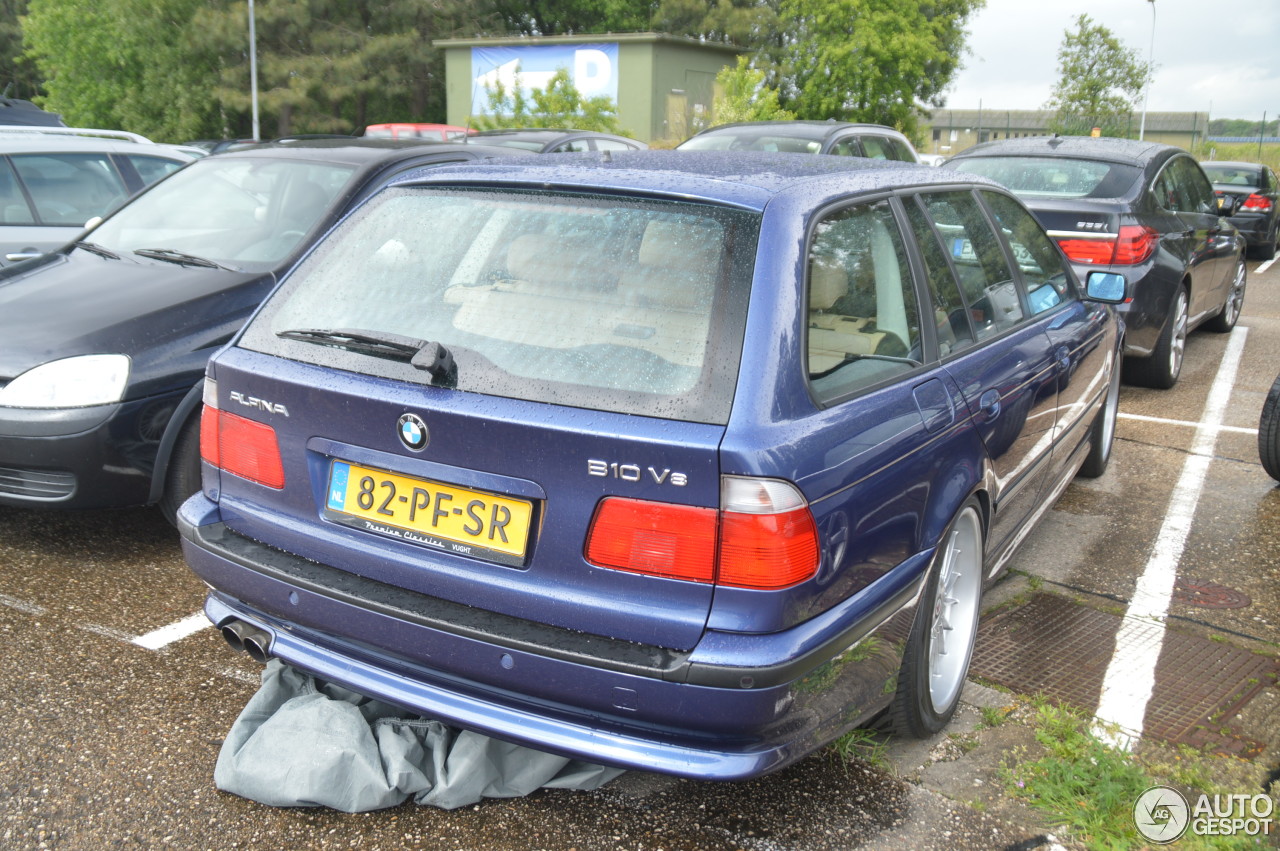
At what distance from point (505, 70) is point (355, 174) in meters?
32.9

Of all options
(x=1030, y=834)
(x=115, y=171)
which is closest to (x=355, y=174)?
(x=115, y=171)

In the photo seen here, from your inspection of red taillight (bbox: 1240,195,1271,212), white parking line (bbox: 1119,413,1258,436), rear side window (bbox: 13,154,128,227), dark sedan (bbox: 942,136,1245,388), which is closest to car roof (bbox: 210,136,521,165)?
rear side window (bbox: 13,154,128,227)

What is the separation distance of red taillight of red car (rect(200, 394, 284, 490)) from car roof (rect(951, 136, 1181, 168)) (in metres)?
6.63

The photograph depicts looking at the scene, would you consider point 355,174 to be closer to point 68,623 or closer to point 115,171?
point 68,623

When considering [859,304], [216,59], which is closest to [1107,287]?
[859,304]

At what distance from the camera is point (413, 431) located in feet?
7.77

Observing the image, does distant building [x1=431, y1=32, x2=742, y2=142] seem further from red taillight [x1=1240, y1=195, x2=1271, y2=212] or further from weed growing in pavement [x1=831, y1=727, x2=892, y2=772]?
weed growing in pavement [x1=831, y1=727, x2=892, y2=772]

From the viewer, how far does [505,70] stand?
118ft

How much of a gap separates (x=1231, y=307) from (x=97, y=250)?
9.75 m

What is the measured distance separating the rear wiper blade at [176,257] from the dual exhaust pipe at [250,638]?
92.3 inches

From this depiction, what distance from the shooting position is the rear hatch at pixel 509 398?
2.20 metres

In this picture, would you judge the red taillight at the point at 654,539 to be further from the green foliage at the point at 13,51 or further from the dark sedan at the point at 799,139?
the green foliage at the point at 13,51

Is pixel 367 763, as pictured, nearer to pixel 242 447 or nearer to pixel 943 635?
→ pixel 242 447

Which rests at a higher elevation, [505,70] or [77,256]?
[505,70]
